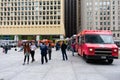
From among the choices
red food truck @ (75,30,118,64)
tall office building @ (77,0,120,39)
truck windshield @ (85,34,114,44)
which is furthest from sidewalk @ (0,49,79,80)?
tall office building @ (77,0,120,39)

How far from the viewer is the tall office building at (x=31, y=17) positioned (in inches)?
5128

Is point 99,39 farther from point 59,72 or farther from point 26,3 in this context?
point 26,3

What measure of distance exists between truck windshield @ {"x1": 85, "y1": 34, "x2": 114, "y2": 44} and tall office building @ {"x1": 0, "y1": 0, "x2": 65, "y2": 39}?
347 feet

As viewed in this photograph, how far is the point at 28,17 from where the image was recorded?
132m

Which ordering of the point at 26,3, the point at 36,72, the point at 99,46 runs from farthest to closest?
the point at 26,3, the point at 99,46, the point at 36,72

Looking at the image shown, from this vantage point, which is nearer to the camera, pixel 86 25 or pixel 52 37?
pixel 52 37

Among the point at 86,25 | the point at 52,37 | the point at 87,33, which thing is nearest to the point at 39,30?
the point at 52,37

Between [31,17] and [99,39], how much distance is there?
111496 millimetres

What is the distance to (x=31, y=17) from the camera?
132 meters

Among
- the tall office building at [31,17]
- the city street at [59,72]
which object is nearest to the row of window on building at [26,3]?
the tall office building at [31,17]

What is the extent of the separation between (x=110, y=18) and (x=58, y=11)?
2618 cm

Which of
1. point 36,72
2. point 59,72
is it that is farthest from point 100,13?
point 36,72

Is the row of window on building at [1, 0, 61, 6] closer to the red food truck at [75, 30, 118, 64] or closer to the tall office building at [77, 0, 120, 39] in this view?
the tall office building at [77, 0, 120, 39]

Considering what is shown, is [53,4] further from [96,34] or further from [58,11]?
[96,34]
